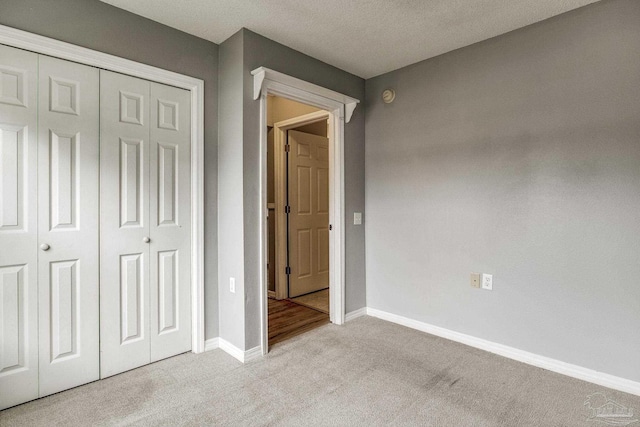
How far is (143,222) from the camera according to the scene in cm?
232

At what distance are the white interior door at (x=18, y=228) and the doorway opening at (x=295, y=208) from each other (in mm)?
2205

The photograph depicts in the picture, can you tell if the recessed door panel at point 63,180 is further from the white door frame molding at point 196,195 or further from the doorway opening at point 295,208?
the doorway opening at point 295,208

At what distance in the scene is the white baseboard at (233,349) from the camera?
2441mm

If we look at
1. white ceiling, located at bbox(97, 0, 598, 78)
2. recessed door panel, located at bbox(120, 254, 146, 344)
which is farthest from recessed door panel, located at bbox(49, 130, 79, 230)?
white ceiling, located at bbox(97, 0, 598, 78)

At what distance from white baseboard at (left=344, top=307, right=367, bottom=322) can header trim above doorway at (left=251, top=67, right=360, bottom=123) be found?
1.82 m

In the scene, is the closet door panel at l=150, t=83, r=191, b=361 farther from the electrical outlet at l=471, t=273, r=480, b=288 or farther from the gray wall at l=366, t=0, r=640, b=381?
the electrical outlet at l=471, t=273, r=480, b=288

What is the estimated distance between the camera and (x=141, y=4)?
84.2 inches

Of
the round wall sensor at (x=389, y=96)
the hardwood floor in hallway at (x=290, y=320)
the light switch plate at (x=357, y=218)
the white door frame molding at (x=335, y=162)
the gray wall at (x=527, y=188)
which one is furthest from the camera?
the light switch plate at (x=357, y=218)

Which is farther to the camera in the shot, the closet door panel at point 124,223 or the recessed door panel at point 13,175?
the closet door panel at point 124,223

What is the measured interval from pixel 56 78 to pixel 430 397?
2.84m

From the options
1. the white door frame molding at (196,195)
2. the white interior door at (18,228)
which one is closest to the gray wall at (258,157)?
the white door frame molding at (196,195)

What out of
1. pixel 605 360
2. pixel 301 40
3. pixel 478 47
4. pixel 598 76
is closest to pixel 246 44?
pixel 301 40

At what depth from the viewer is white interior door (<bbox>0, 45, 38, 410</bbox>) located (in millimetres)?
1846

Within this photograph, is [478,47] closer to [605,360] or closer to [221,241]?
[605,360]
